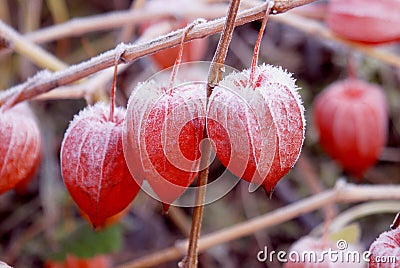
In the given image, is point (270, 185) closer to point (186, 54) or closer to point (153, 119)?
point (153, 119)

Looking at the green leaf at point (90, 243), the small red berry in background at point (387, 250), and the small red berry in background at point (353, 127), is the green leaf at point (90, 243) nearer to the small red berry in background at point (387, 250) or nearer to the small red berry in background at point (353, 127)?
the small red berry in background at point (353, 127)

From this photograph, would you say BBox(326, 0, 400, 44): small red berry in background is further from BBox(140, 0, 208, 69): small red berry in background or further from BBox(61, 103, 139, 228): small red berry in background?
BBox(61, 103, 139, 228): small red berry in background

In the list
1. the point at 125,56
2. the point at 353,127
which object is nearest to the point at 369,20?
the point at 353,127

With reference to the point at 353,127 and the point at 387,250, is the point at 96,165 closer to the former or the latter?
the point at 387,250

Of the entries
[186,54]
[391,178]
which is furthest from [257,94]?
[391,178]

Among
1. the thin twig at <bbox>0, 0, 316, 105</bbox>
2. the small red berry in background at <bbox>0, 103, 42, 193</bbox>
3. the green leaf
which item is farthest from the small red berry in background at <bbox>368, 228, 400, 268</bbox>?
the green leaf

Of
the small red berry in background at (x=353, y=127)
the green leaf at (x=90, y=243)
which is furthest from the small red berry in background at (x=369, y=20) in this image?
the green leaf at (x=90, y=243)
